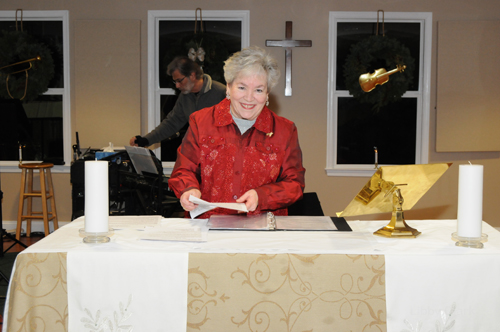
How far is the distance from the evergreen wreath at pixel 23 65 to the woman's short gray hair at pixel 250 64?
3315mm

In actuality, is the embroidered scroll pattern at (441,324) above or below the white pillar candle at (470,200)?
below

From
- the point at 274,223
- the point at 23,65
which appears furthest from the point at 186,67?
the point at 274,223

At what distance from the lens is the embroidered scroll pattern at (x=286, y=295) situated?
1378 mm

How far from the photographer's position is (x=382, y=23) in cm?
475

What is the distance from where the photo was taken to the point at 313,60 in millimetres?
4766

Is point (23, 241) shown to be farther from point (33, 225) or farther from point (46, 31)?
point (46, 31)

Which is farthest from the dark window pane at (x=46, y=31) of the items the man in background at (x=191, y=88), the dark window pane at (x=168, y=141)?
the man in background at (x=191, y=88)

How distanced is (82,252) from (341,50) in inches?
156

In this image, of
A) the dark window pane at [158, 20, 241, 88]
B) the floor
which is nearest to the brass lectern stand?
the dark window pane at [158, 20, 241, 88]

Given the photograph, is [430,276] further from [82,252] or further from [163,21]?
[163,21]

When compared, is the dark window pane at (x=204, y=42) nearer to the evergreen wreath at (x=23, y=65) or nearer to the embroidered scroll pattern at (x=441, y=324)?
the evergreen wreath at (x=23, y=65)

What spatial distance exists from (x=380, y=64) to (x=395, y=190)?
334 cm

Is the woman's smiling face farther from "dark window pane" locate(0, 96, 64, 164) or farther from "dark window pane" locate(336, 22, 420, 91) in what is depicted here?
"dark window pane" locate(0, 96, 64, 164)

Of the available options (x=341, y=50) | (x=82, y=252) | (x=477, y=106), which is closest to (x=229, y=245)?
(x=82, y=252)
